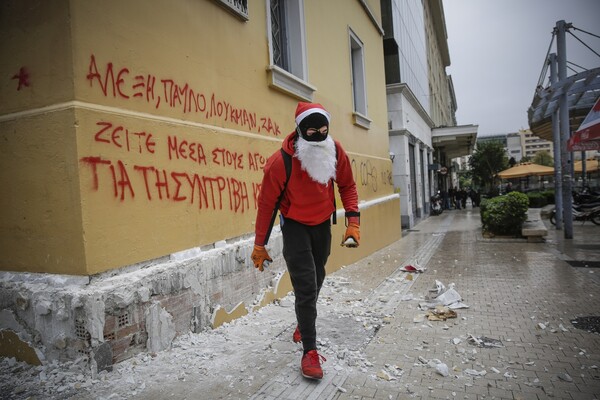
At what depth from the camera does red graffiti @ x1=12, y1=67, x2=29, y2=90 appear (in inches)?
104

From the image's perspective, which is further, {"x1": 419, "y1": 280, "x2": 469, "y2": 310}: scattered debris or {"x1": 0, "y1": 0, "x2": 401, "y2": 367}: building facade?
{"x1": 419, "y1": 280, "x2": 469, "y2": 310}: scattered debris

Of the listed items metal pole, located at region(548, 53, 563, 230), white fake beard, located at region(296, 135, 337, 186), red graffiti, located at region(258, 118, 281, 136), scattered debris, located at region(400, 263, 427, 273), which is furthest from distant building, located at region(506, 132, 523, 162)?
white fake beard, located at region(296, 135, 337, 186)

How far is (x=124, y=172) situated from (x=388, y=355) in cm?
253

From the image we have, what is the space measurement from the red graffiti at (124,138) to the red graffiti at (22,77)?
0.61 m

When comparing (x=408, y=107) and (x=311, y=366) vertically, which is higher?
(x=408, y=107)

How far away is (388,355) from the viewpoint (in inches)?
120

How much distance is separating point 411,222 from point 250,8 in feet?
38.9

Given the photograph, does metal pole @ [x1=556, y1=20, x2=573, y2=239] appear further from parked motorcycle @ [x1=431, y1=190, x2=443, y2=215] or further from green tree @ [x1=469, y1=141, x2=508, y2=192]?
green tree @ [x1=469, y1=141, x2=508, y2=192]

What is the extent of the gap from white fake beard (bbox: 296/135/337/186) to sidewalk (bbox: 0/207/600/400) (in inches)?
57.7

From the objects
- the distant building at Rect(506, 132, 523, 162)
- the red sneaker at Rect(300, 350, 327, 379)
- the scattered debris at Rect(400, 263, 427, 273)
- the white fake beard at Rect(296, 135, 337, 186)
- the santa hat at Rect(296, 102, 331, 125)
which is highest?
the distant building at Rect(506, 132, 523, 162)

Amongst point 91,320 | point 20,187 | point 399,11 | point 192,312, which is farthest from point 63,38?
point 399,11

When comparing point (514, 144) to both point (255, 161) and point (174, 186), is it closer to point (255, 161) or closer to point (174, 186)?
point (255, 161)

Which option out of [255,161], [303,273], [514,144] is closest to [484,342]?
[303,273]

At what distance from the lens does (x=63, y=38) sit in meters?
2.48
